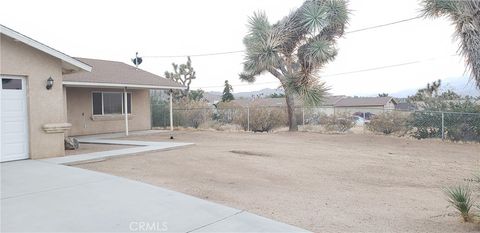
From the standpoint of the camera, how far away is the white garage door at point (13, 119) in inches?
377

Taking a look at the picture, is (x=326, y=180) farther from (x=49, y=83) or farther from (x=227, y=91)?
(x=227, y=91)

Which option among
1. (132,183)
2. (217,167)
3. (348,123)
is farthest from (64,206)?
(348,123)

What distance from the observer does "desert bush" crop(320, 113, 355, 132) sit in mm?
19672

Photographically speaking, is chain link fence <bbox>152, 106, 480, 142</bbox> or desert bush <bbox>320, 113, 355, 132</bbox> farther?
desert bush <bbox>320, 113, 355, 132</bbox>

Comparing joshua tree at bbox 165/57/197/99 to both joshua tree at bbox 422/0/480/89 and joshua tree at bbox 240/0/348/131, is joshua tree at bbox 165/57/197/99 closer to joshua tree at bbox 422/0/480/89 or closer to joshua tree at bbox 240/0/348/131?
joshua tree at bbox 240/0/348/131

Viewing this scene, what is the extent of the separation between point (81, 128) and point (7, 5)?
6.37 meters

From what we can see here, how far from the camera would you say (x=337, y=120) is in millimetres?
19859

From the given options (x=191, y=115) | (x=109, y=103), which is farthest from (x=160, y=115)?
(x=109, y=103)

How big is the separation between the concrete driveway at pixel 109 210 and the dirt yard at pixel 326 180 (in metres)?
0.52

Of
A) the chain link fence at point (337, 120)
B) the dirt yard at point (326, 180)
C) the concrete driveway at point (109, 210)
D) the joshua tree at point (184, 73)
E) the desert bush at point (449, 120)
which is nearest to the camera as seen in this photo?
the concrete driveway at point (109, 210)

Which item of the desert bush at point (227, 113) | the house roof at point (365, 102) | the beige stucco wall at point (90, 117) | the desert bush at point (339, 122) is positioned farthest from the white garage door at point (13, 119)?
the house roof at point (365, 102)

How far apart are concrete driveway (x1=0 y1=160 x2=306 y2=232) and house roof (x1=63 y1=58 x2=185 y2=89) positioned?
962 cm

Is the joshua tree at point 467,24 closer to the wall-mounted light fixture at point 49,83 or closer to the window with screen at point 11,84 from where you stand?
the wall-mounted light fixture at point 49,83

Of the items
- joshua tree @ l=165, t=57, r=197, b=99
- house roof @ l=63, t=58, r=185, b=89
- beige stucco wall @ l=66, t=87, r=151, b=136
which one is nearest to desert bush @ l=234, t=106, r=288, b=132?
house roof @ l=63, t=58, r=185, b=89
